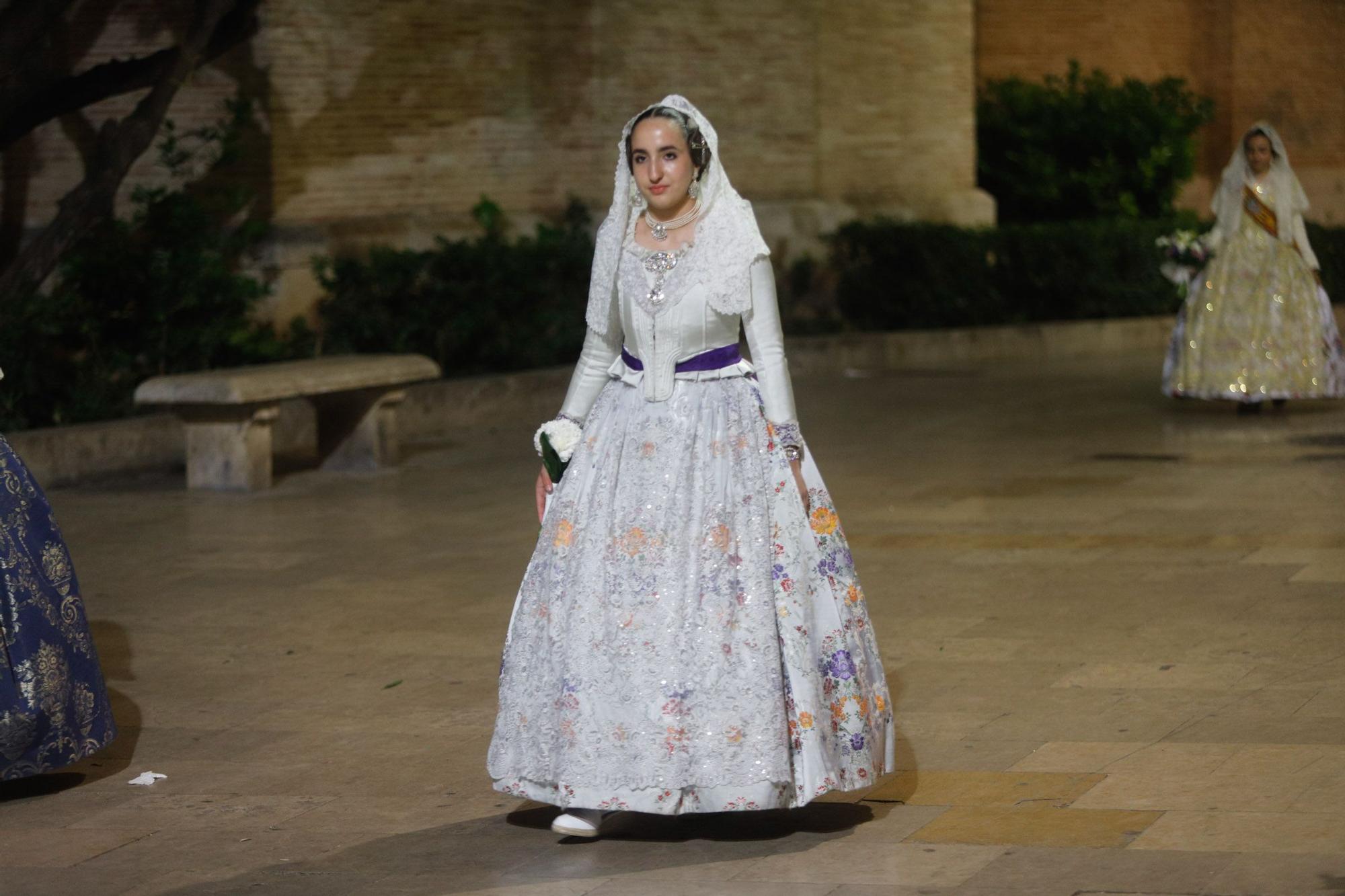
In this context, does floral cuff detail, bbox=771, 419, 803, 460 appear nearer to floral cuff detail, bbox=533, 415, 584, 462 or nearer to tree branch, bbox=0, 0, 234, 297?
floral cuff detail, bbox=533, 415, 584, 462

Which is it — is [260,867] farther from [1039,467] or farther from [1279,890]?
[1039,467]

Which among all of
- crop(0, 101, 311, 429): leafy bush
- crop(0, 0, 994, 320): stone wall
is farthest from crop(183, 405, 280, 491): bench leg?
crop(0, 0, 994, 320): stone wall

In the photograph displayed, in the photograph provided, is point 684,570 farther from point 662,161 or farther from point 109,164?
point 109,164

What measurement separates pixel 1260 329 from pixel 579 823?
989 centimetres

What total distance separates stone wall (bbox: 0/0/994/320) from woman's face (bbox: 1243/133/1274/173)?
20.0 ft

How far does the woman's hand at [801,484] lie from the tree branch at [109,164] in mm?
8532

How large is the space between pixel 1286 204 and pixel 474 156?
657cm

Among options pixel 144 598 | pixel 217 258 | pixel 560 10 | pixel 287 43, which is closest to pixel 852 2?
pixel 560 10

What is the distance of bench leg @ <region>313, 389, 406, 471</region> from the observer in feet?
39.7

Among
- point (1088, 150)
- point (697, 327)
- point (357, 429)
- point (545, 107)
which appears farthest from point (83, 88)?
point (1088, 150)

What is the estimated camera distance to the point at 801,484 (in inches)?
199

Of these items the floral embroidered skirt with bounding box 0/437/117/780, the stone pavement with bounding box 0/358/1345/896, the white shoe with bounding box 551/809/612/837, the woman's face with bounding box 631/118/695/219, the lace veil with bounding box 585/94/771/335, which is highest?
the woman's face with bounding box 631/118/695/219

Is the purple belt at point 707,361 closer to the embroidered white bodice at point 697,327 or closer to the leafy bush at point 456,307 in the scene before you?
the embroidered white bodice at point 697,327

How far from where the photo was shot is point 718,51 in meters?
19.0
